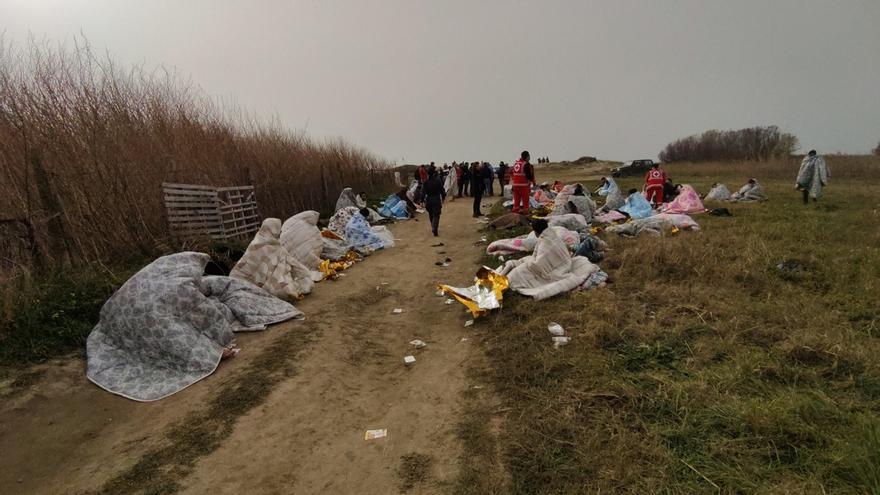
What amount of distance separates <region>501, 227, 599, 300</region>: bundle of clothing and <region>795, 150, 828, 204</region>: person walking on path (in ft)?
29.6

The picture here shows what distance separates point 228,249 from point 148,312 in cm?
375

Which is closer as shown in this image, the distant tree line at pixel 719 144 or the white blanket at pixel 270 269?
the white blanket at pixel 270 269

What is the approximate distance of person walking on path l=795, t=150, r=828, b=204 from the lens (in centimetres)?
1084

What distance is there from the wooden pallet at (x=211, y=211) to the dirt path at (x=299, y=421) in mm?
3766

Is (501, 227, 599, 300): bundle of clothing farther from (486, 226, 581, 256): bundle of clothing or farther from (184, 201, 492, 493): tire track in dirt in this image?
(486, 226, 581, 256): bundle of clothing

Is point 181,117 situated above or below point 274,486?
above

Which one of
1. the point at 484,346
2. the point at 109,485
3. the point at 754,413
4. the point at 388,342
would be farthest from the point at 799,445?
the point at 109,485

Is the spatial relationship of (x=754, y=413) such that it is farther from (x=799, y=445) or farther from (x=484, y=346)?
(x=484, y=346)

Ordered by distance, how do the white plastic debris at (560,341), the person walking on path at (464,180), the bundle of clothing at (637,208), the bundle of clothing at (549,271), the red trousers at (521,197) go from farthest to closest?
the person walking on path at (464,180), the red trousers at (521,197), the bundle of clothing at (637,208), the bundle of clothing at (549,271), the white plastic debris at (560,341)

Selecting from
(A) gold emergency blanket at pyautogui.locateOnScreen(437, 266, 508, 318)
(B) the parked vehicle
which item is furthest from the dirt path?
(B) the parked vehicle

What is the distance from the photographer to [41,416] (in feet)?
11.1

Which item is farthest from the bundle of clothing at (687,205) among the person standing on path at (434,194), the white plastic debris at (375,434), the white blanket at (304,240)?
the white plastic debris at (375,434)

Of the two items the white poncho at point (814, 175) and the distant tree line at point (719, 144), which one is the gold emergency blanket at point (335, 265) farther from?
the distant tree line at point (719, 144)

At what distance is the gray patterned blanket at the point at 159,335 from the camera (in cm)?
390
